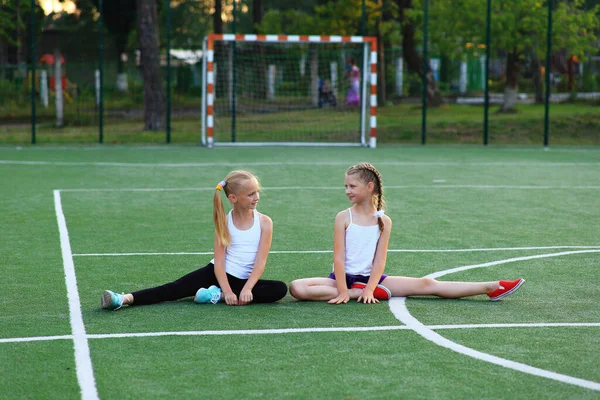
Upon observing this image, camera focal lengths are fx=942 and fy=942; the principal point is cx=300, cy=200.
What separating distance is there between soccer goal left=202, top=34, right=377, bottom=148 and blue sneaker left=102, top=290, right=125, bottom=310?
1440cm

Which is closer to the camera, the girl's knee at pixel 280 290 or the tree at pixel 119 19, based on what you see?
the girl's knee at pixel 280 290

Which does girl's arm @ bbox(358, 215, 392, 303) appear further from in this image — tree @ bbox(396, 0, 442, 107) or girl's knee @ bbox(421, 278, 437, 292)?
tree @ bbox(396, 0, 442, 107)

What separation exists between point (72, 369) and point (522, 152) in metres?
16.7

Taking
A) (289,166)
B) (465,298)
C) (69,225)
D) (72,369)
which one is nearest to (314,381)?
(72,369)

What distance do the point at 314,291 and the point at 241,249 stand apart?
1.85 feet

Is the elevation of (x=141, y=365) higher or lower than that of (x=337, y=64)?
lower

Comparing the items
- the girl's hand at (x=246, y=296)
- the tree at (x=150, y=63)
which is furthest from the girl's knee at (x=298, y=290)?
the tree at (x=150, y=63)

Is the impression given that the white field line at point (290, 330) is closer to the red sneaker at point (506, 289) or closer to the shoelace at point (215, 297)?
the red sneaker at point (506, 289)

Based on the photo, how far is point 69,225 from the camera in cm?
989

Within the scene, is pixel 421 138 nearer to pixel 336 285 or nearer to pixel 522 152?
pixel 522 152

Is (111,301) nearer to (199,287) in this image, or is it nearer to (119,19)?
(199,287)

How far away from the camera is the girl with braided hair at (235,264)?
614 centimetres

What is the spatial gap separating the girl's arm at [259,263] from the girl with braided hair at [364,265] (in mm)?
281

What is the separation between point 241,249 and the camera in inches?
246
